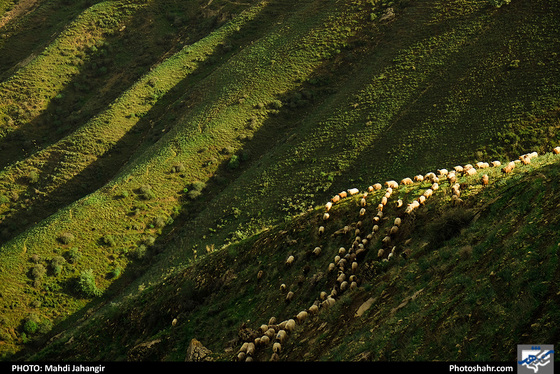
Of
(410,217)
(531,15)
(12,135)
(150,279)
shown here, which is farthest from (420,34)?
(12,135)

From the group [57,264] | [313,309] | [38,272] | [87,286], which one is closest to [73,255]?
[57,264]

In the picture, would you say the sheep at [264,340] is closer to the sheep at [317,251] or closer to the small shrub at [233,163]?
the sheep at [317,251]

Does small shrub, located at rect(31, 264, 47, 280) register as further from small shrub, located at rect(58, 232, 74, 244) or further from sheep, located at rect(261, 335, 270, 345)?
sheep, located at rect(261, 335, 270, 345)

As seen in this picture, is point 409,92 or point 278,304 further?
point 409,92

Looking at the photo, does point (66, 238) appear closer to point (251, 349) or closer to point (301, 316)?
point (251, 349)

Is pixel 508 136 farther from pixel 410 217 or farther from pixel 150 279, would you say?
pixel 150 279

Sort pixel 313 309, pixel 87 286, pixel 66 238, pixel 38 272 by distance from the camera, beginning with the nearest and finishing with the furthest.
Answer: pixel 313 309, pixel 87 286, pixel 38 272, pixel 66 238
